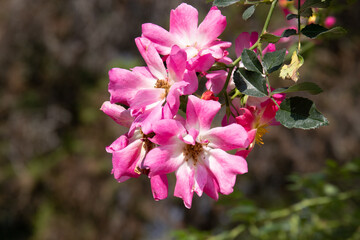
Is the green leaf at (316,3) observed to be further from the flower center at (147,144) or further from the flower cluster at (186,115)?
the flower center at (147,144)

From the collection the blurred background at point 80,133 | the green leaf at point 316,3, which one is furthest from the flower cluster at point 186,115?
the blurred background at point 80,133

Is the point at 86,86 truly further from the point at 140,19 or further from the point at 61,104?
the point at 140,19

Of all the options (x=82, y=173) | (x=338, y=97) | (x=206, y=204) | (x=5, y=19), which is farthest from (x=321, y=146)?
(x=5, y=19)

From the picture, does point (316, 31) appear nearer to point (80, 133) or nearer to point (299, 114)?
point (299, 114)

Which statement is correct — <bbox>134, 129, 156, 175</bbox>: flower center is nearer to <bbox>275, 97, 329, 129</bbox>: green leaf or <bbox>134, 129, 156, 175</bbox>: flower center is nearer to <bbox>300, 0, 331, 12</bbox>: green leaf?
<bbox>275, 97, 329, 129</bbox>: green leaf

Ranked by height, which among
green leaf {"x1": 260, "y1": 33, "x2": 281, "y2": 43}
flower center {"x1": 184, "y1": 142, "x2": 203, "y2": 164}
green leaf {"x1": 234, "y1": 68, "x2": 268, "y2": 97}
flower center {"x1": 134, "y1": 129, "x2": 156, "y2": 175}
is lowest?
flower center {"x1": 184, "y1": 142, "x2": 203, "y2": 164}

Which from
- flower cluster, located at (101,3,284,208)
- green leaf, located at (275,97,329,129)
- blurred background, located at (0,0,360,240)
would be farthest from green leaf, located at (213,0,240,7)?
blurred background, located at (0,0,360,240)
